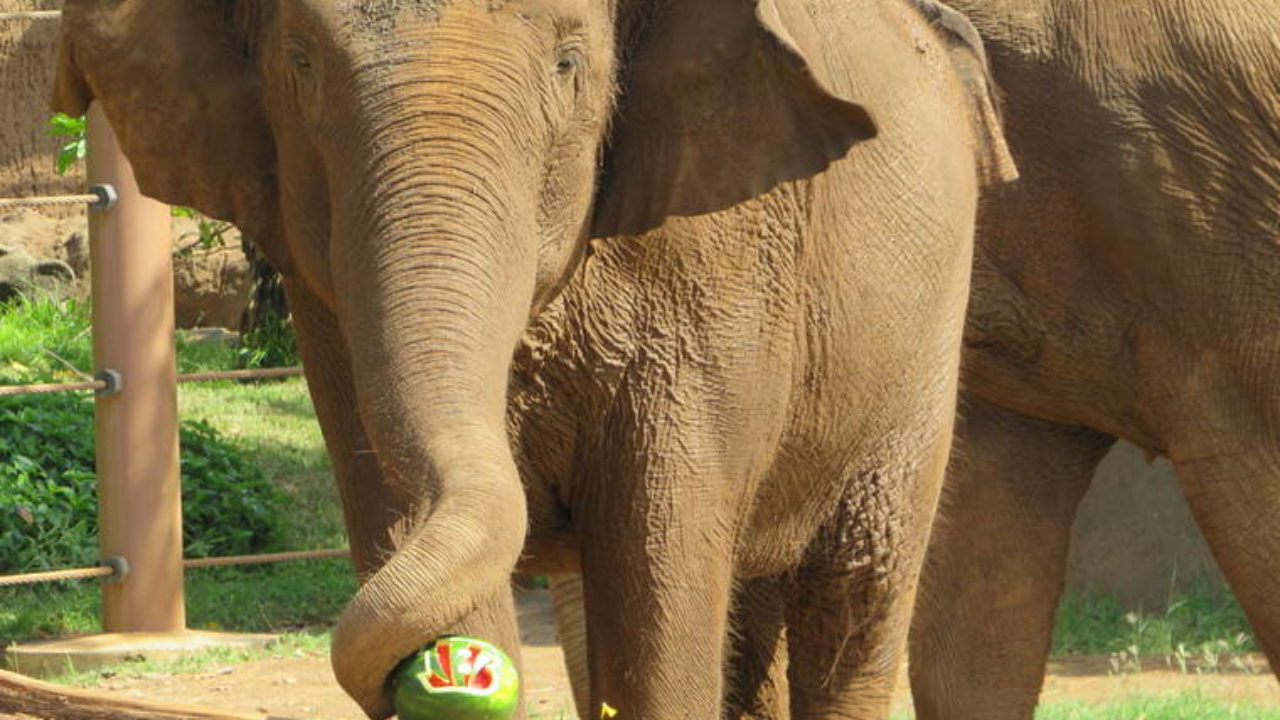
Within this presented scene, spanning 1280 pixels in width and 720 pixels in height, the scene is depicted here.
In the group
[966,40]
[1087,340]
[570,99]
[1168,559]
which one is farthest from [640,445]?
[1168,559]

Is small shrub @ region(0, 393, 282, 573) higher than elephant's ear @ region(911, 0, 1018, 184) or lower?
lower

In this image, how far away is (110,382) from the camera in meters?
7.41

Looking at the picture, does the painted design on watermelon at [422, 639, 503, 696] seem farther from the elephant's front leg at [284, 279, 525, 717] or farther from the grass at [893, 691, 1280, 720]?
the grass at [893, 691, 1280, 720]

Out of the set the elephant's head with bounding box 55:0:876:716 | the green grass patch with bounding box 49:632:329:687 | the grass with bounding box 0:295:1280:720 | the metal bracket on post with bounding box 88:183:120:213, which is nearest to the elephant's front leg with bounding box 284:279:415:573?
the elephant's head with bounding box 55:0:876:716

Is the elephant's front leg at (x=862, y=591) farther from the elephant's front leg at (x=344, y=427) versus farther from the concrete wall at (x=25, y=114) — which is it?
the concrete wall at (x=25, y=114)

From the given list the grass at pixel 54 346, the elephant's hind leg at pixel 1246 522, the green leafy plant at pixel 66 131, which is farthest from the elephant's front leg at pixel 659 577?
the grass at pixel 54 346

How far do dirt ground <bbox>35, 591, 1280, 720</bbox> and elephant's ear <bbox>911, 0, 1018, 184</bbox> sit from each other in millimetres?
2243

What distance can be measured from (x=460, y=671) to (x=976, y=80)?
2210mm

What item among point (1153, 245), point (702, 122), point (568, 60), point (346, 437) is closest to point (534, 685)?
point (1153, 245)

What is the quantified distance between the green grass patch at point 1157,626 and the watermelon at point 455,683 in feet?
16.4

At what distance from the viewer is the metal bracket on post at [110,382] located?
24.3 feet

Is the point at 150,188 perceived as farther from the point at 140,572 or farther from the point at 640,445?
the point at 140,572

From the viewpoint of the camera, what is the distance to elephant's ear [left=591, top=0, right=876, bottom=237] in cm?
358

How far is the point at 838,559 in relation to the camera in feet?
14.9
